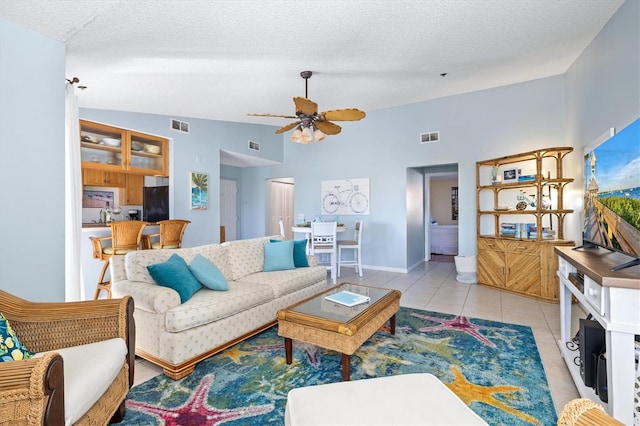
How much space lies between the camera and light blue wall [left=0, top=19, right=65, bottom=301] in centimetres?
197

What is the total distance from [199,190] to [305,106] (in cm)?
305

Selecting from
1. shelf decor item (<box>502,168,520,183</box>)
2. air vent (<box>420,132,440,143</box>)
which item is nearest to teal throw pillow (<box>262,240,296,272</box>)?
air vent (<box>420,132,440,143</box>)

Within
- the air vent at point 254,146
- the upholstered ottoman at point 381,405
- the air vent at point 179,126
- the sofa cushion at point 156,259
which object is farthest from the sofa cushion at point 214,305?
the air vent at point 254,146

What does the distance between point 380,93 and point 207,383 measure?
167 inches

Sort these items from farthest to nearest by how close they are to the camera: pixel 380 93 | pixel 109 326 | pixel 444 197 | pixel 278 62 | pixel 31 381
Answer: pixel 444 197
pixel 380 93
pixel 278 62
pixel 109 326
pixel 31 381

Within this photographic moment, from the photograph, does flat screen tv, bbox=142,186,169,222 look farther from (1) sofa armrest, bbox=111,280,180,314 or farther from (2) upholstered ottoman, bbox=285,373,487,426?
(2) upholstered ottoman, bbox=285,373,487,426

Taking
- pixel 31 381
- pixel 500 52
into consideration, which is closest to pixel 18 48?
pixel 31 381

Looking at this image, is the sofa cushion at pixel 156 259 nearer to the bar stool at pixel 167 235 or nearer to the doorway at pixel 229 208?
the bar stool at pixel 167 235

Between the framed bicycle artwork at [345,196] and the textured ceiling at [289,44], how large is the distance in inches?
85.8

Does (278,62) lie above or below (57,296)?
above

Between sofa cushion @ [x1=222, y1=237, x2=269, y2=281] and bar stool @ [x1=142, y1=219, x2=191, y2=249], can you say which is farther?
bar stool @ [x1=142, y1=219, x2=191, y2=249]

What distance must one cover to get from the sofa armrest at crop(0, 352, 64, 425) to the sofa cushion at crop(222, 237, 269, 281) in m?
2.10

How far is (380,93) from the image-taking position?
4566 mm

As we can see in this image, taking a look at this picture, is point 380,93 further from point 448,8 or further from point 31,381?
point 31,381
